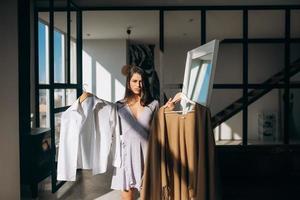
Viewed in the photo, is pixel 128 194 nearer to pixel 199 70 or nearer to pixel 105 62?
pixel 199 70

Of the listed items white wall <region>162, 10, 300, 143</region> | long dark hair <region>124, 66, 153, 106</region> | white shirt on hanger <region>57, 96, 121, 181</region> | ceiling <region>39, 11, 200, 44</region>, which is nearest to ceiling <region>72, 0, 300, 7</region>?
ceiling <region>39, 11, 200, 44</region>

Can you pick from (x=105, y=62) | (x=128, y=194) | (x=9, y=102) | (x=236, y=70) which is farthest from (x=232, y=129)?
(x=9, y=102)

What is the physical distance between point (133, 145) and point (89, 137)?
378 millimetres

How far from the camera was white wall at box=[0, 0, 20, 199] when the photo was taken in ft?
9.61

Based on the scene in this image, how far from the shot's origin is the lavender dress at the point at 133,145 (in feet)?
8.22

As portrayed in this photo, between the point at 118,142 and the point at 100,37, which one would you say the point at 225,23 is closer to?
the point at 100,37

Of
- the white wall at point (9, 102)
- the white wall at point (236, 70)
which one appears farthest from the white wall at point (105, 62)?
the white wall at point (9, 102)

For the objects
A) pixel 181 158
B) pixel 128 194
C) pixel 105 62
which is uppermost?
pixel 105 62

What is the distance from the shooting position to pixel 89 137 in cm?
264

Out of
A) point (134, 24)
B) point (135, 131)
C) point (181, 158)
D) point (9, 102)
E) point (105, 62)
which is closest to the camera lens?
point (181, 158)

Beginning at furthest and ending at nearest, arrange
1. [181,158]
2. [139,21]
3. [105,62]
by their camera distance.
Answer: [105,62] < [139,21] < [181,158]

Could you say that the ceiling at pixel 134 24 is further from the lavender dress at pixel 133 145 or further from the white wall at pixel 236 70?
the lavender dress at pixel 133 145

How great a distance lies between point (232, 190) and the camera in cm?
430

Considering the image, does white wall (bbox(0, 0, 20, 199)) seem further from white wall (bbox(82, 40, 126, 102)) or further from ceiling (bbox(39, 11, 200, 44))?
white wall (bbox(82, 40, 126, 102))
